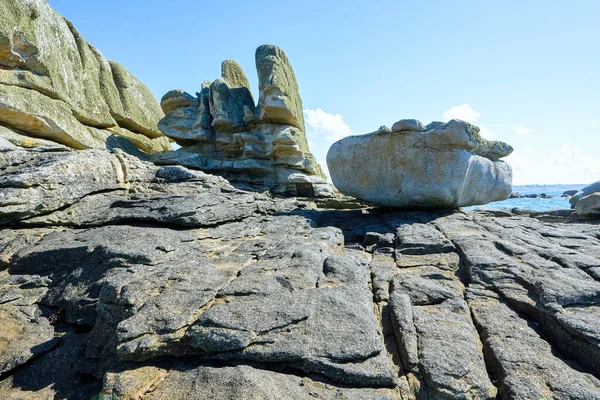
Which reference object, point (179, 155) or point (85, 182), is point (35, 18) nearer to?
point (179, 155)

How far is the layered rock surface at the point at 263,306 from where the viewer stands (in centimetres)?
402

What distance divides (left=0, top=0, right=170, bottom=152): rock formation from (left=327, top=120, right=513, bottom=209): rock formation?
11.7 m

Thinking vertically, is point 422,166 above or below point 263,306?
above

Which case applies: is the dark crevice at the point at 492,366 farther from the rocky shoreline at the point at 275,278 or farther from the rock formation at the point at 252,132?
the rock formation at the point at 252,132

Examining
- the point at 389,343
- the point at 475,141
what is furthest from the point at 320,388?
the point at 475,141

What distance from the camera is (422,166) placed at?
11789mm

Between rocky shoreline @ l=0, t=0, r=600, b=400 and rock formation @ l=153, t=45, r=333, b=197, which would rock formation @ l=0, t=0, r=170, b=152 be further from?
rock formation @ l=153, t=45, r=333, b=197

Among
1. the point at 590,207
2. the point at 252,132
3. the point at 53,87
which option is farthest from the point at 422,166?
the point at 53,87

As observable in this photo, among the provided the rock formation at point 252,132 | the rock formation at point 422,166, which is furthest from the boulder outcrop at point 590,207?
the rock formation at point 252,132

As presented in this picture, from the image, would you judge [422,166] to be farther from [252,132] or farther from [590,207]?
[252,132]

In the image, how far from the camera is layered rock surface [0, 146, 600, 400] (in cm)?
402

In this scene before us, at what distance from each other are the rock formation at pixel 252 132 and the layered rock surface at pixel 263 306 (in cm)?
1169

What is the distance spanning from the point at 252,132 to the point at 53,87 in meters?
11.3

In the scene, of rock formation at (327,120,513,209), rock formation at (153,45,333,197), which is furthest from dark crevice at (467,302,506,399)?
rock formation at (153,45,333,197)
